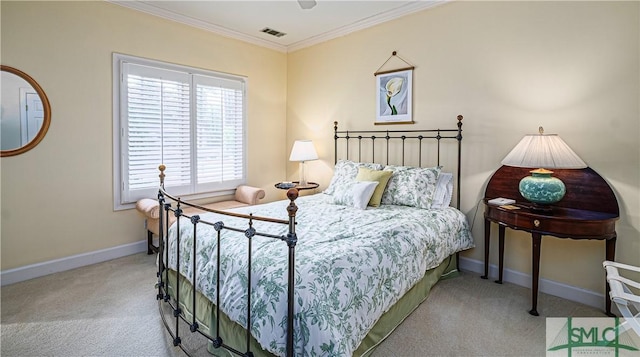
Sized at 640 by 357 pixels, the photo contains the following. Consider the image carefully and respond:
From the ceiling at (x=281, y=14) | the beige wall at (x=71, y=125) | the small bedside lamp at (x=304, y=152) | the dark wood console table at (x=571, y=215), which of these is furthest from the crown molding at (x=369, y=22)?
the dark wood console table at (x=571, y=215)

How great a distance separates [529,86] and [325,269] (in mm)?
2539

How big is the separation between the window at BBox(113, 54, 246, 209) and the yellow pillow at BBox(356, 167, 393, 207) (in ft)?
6.65

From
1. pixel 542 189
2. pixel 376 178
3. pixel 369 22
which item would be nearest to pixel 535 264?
pixel 542 189

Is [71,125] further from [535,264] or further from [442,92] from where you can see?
[535,264]

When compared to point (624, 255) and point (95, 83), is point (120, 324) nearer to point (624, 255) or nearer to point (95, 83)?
point (95, 83)

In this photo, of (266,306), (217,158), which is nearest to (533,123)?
(266,306)

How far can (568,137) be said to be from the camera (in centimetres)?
277

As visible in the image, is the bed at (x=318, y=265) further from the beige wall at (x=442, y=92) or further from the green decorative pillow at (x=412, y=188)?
the beige wall at (x=442, y=92)

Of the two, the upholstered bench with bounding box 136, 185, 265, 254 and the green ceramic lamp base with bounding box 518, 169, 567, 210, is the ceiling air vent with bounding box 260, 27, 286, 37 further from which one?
the green ceramic lamp base with bounding box 518, 169, 567, 210

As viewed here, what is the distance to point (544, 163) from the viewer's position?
8.23 ft

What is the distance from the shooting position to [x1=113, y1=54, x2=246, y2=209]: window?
3.65m

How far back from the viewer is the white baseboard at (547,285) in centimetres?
269

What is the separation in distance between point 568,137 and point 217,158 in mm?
3855

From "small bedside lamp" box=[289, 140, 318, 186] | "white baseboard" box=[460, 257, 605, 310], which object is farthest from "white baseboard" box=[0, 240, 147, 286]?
"white baseboard" box=[460, 257, 605, 310]
